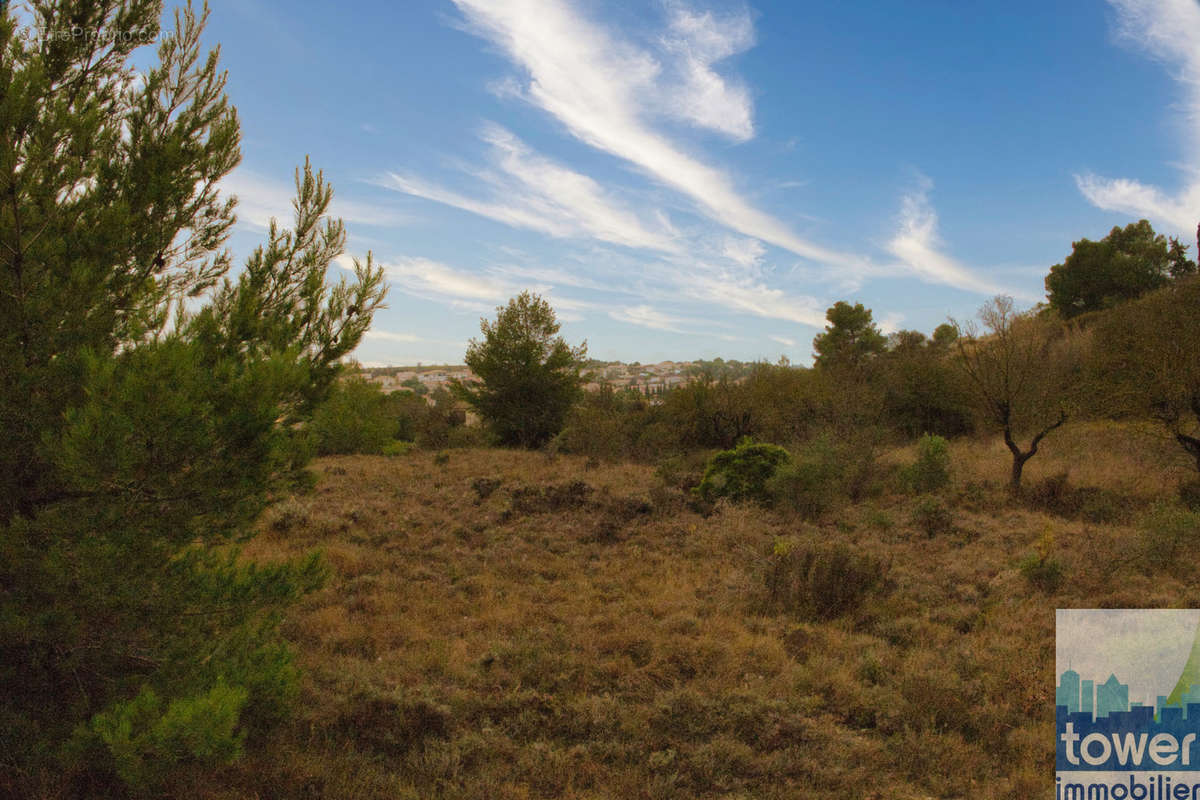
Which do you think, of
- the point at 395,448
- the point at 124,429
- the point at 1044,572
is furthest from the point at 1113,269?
the point at 124,429

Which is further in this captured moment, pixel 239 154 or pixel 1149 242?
pixel 1149 242

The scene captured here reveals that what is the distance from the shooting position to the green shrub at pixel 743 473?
38.6 feet

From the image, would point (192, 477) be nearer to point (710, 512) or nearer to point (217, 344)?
point (217, 344)

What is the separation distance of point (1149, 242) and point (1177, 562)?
3355cm

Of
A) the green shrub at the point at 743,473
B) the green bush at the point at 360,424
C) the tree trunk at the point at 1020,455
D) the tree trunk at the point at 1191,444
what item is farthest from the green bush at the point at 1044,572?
the green bush at the point at 360,424

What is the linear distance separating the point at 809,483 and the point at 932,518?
2124 mm

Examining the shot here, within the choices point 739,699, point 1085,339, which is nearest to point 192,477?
point 739,699

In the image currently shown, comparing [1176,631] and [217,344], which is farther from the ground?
[217,344]

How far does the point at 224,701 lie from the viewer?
8.96 feet

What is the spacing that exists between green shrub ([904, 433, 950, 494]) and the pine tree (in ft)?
40.8

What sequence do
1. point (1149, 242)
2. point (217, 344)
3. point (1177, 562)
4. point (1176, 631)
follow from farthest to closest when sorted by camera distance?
point (1149, 242), point (1177, 562), point (1176, 631), point (217, 344)

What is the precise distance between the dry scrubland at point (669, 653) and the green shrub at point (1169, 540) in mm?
162

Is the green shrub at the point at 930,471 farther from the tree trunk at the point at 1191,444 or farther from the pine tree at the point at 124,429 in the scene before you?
the pine tree at the point at 124,429

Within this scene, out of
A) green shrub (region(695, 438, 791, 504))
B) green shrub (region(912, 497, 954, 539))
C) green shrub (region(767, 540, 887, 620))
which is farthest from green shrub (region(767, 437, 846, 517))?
green shrub (region(767, 540, 887, 620))
